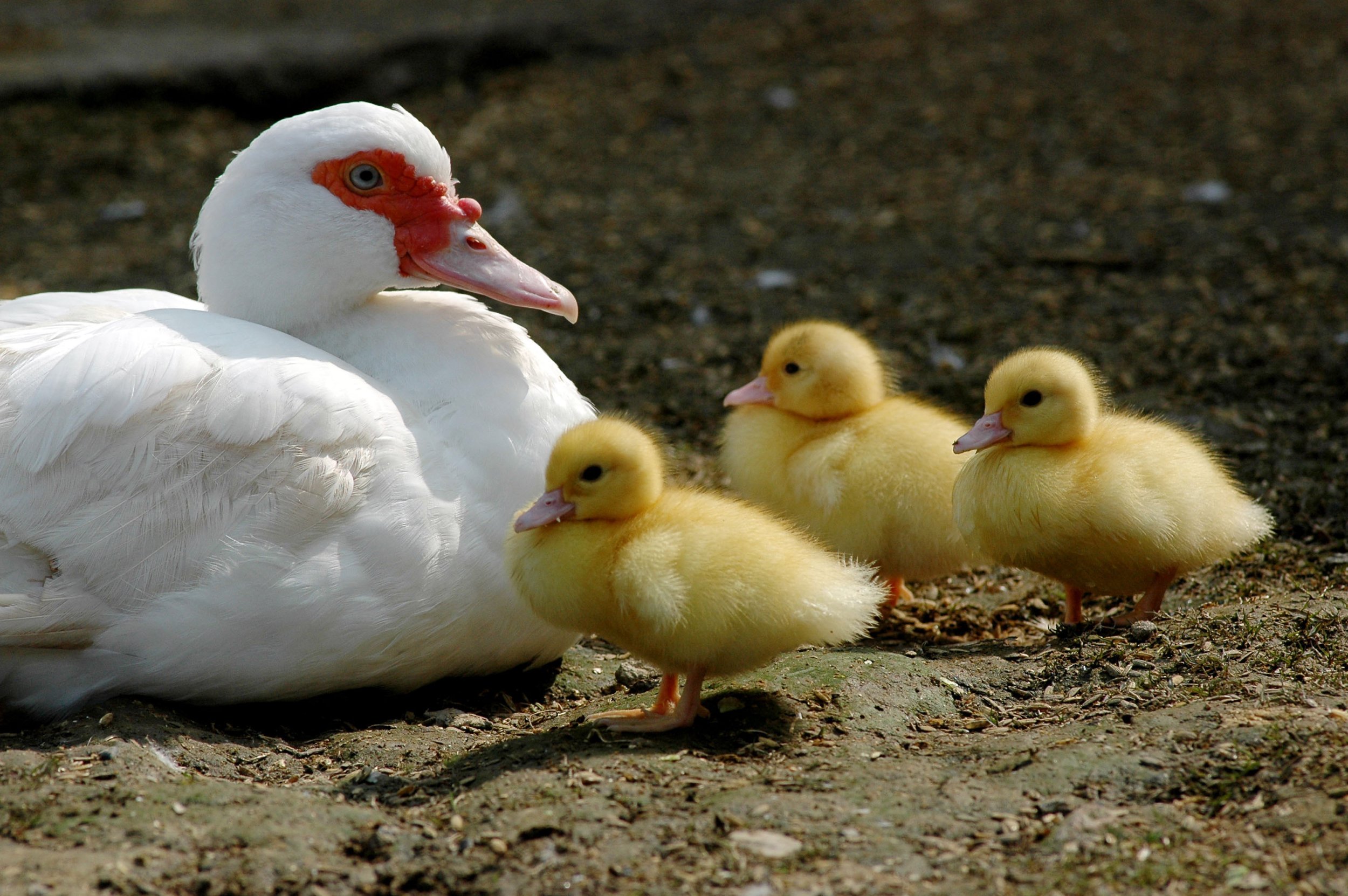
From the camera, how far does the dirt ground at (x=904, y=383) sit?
2896 millimetres

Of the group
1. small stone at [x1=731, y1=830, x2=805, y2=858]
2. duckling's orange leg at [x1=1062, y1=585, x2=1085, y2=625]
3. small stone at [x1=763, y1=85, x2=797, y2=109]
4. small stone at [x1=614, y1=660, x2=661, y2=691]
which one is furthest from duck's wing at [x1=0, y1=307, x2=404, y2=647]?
small stone at [x1=763, y1=85, x2=797, y2=109]

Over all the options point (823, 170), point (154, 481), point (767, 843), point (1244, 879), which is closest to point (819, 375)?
point (767, 843)

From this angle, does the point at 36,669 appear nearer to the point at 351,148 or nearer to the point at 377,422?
the point at 377,422

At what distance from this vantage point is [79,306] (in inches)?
171

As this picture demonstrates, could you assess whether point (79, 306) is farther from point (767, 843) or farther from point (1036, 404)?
point (1036, 404)

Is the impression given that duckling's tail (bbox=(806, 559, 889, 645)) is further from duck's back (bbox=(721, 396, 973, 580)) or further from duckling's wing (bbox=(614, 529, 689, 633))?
duck's back (bbox=(721, 396, 973, 580))

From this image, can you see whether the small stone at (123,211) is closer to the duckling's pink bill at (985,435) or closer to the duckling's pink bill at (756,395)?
the duckling's pink bill at (756,395)

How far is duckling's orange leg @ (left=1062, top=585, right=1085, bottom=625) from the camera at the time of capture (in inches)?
168

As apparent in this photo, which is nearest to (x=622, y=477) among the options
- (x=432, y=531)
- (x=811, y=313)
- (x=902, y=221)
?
(x=432, y=531)

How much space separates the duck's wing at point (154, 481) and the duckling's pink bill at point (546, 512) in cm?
47

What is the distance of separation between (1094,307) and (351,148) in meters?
4.26

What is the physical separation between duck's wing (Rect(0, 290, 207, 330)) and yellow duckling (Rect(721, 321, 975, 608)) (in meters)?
1.93

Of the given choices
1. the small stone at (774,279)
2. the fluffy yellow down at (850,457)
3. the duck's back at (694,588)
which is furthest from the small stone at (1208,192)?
the duck's back at (694,588)

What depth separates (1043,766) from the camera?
3.19 metres
